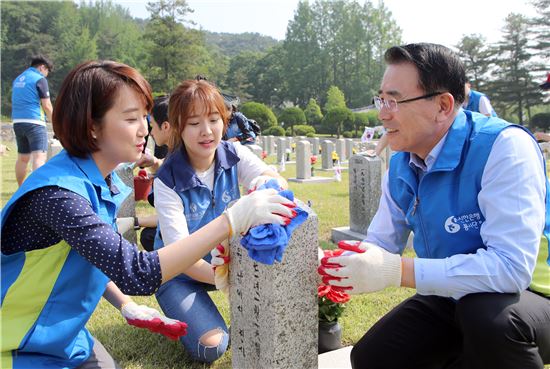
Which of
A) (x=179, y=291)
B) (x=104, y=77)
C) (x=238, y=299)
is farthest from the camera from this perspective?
(x=179, y=291)

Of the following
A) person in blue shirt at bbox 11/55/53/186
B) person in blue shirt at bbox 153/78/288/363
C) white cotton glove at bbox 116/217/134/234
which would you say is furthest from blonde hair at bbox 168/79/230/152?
person in blue shirt at bbox 11/55/53/186

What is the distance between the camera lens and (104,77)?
5.45 ft

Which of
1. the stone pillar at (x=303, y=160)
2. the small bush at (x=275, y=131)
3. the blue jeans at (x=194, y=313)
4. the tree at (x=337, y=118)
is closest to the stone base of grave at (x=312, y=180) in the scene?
the stone pillar at (x=303, y=160)

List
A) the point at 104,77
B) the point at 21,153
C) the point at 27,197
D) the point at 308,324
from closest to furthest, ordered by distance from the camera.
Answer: the point at 27,197 → the point at 104,77 → the point at 308,324 → the point at 21,153

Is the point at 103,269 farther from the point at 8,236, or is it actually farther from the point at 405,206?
the point at 405,206

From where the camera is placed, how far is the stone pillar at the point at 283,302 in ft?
5.78

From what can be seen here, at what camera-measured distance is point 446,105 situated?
1869mm

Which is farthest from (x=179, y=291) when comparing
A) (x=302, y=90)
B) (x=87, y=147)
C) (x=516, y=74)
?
(x=302, y=90)

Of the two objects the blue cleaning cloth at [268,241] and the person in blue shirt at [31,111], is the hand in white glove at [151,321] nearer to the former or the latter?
the blue cleaning cloth at [268,241]

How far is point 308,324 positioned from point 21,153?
6.63 m

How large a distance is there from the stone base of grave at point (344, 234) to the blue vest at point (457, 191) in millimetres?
3455

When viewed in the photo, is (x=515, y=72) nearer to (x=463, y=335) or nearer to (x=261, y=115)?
(x=261, y=115)

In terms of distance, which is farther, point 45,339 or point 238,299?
point 238,299

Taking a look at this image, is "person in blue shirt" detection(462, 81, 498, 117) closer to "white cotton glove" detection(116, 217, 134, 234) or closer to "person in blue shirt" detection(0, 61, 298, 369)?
"white cotton glove" detection(116, 217, 134, 234)
